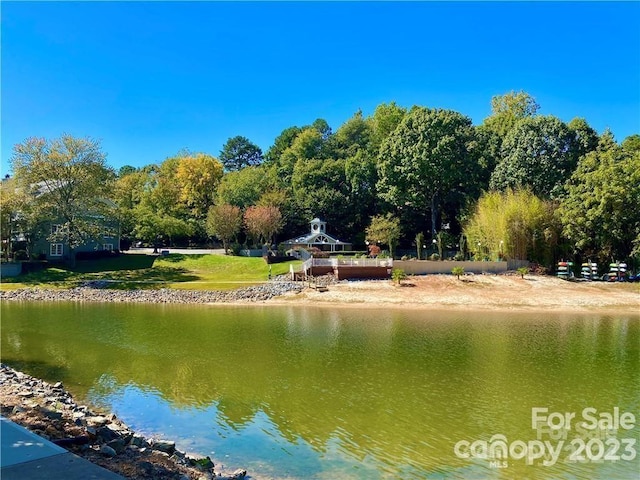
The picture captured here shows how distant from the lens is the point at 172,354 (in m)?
19.1

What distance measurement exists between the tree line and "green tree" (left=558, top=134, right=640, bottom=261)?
11 cm

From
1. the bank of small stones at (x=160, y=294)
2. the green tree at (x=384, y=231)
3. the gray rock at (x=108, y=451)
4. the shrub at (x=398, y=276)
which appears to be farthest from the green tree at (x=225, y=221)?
the gray rock at (x=108, y=451)

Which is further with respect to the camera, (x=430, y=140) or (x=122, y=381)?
(x=430, y=140)

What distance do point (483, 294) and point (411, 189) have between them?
69.8ft

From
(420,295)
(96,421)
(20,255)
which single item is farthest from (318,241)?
(96,421)

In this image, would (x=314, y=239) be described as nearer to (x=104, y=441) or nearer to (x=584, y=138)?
(x=584, y=138)

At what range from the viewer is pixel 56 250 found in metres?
52.0

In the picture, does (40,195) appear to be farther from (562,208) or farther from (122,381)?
(562,208)

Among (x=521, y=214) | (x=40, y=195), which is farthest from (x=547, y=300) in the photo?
(x=40, y=195)

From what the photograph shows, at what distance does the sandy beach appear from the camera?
33375 millimetres

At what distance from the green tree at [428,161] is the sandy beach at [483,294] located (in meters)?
15.7

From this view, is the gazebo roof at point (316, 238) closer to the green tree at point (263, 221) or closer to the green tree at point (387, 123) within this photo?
the green tree at point (263, 221)

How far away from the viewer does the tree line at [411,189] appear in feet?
143

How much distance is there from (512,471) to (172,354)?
13516 mm
